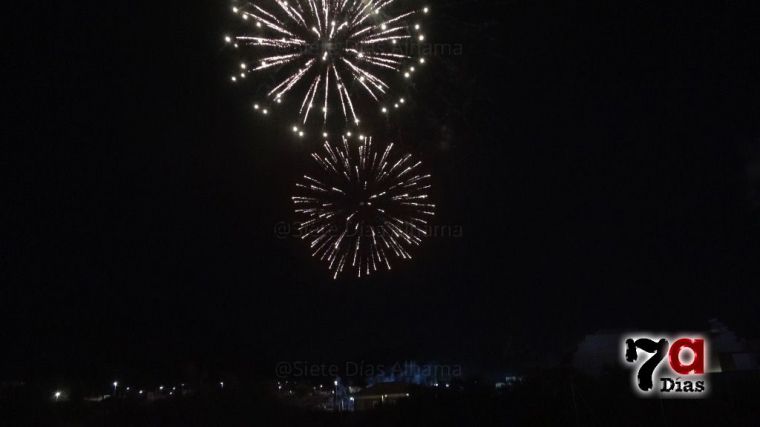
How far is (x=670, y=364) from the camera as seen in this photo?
1188cm

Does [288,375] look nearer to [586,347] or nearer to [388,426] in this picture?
[586,347]

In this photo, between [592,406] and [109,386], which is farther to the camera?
[109,386]

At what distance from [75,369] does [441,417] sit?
120ft

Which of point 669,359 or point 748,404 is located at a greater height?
point 669,359

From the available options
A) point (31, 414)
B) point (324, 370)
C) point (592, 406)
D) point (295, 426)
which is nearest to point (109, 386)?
point (324, 370)

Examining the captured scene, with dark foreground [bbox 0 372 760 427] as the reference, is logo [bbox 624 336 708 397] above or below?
above

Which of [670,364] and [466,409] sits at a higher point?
[670,364]

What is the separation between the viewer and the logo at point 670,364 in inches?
464

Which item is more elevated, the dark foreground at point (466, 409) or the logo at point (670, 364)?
the logo at point (670, 364)

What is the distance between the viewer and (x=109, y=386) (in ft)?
165

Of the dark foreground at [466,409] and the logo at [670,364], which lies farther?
the dark foreground at [466,409]

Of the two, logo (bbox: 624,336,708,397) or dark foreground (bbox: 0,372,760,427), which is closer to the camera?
logo (bbox: 624,336,708,397)

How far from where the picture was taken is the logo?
11.8 m

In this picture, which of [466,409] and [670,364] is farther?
[466,409]
